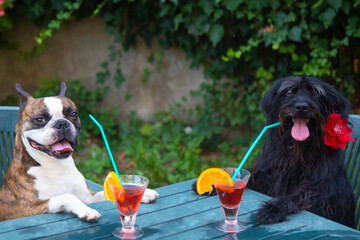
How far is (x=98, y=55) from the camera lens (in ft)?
18.2

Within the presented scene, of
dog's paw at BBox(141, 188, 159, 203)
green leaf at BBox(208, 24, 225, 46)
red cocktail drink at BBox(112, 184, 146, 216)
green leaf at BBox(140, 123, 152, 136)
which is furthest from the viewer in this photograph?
green leaf at BBox(140, 123, 152, 136)

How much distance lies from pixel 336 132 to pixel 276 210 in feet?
1.83

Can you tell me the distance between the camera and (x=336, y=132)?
2268mm

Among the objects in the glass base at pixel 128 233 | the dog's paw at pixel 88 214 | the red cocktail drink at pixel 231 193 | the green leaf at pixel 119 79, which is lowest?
the glass base at pixel 128 233

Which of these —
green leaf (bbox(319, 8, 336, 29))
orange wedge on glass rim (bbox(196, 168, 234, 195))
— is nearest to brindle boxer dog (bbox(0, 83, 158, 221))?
orange wedge on glass rim (bbox(196, 168, 234, 195))

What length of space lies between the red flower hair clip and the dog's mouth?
49.7 inches

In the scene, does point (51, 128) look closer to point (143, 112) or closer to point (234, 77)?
point (234, 77)

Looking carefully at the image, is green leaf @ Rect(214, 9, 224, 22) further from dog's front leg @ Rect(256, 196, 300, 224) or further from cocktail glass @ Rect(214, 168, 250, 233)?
cocktail glass @ Rect(214, 168, 250, 233)

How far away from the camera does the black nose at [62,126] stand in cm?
236

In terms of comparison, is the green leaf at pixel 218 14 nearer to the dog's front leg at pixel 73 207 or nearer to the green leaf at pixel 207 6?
the green leaf at pixel 207 6

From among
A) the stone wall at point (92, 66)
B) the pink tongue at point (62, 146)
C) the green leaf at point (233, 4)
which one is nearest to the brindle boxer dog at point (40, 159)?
the pink tongue at point (62, 146)

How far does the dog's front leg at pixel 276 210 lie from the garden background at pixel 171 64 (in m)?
2.20

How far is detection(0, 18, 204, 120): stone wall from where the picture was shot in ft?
17.6

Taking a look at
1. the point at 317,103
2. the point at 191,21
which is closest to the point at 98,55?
the point at 191,21
